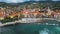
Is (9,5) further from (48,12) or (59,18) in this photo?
(59,18)

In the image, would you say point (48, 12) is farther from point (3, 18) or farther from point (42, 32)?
point (3, 18)

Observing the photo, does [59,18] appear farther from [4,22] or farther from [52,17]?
[4,22]

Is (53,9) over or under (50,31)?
over

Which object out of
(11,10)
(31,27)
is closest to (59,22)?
(31,27)

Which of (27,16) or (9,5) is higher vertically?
(9,5)

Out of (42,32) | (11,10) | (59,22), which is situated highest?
(11,10)

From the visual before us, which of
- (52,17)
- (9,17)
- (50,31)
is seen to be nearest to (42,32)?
(50,31)

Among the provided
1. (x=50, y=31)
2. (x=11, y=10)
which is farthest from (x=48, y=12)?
(x=11, y=10)
